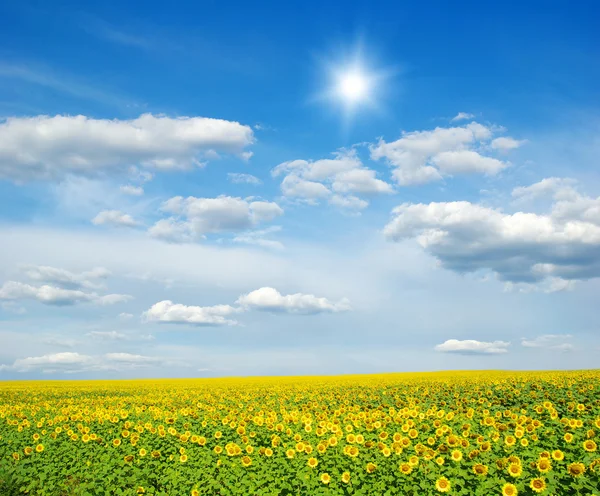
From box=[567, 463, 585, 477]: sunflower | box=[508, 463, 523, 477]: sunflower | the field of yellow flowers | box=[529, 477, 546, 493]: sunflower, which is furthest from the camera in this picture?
the field of yellow flowers

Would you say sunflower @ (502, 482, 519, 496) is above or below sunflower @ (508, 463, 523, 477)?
→ below

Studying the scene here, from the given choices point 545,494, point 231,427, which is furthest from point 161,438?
point 545,494

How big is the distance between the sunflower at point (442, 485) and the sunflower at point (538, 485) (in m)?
1.37

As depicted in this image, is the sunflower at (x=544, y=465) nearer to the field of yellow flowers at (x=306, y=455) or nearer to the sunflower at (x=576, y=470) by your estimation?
the field of yellow flowers at (x=306, y=455)

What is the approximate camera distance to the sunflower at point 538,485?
339 inches

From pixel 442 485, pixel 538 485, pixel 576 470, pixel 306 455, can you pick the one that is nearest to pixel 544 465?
pixel 576 470

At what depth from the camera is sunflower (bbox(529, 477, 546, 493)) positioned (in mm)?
8603

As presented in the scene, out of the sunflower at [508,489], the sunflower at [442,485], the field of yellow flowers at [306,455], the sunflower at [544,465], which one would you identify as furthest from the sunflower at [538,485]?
the sunflower at [442,485]

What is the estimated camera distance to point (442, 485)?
9.27 m

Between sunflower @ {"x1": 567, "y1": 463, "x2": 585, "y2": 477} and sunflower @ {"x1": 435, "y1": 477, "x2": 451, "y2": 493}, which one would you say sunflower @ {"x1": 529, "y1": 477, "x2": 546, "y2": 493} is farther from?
sunflower @ {"x1": 435, "y1": 477, "x2": 451, "y2": 493}

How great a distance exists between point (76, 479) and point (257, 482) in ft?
17.1

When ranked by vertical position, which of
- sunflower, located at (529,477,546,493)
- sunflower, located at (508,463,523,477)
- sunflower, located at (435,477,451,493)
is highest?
sunflower, located at (508,463,523,477)

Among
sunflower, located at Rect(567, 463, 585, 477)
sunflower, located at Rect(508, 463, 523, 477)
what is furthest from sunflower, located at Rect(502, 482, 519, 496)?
sunflower, located at Rect(567, 463, 585, 477)

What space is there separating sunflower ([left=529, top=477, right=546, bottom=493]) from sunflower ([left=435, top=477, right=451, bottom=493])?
1370 millimetres
